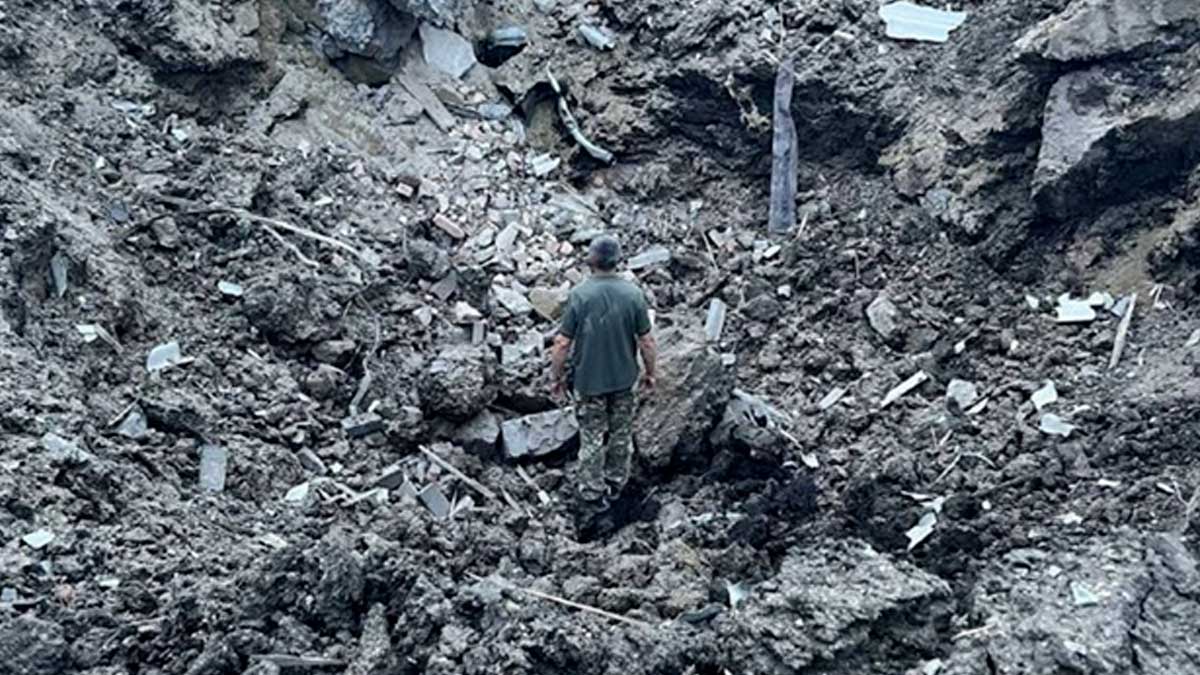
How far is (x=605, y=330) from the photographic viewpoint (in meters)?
7.15

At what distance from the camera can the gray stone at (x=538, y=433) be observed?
7.71m

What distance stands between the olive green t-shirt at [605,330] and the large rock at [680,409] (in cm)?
40

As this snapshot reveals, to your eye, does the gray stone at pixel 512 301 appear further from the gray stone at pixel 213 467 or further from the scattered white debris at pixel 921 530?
the scattered white debris at pixel 921 530

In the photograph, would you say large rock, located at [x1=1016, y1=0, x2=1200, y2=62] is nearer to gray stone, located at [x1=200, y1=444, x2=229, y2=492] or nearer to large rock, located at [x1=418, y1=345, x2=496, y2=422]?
large rock, located at [x1=418, y1=345, x2=496, y2=422]

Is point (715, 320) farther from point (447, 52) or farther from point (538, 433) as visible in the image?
point (447, 52)

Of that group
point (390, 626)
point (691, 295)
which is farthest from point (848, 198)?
point (390, 626)

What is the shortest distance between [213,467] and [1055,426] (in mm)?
4141

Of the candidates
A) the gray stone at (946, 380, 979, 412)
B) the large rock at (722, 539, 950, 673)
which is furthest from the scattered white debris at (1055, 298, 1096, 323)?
the large rock at (722, 539, 950, 673)

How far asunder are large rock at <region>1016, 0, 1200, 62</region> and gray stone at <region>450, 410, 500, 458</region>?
3.79 metres

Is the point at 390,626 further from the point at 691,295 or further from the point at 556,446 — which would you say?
Answer: the point at 691,295

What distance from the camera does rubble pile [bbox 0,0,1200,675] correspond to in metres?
6.01

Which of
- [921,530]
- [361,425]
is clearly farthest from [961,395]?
[361,425]

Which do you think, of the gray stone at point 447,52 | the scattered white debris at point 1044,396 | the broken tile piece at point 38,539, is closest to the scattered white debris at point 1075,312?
the scattered white debris at point 1044,396

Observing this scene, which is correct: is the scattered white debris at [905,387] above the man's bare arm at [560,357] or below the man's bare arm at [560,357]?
below
